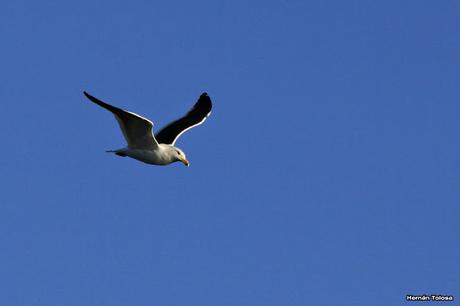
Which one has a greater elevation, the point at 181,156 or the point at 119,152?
the point at 181,156

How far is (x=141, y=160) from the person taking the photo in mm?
25453

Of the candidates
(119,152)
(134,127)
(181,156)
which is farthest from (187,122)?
(134,127)

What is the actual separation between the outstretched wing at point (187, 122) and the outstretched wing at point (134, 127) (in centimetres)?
333

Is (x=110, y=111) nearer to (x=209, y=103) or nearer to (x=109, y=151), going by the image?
(x=109, y=151)

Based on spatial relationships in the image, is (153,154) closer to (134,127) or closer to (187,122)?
(134,127)

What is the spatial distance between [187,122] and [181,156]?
2.66m

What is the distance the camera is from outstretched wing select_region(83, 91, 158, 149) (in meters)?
22.4

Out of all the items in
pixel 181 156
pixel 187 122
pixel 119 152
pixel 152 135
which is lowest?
pixel 119 152

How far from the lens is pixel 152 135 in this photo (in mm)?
24281

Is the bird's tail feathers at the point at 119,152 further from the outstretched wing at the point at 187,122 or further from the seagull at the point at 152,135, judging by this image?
the outstretched wing at the point at 187,122

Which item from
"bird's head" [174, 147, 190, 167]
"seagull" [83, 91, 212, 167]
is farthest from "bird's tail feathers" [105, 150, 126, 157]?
"bird's head" [174, 147, 190, 167]

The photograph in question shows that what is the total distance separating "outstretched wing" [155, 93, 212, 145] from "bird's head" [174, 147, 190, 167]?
111 cm

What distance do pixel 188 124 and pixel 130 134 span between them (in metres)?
5.22

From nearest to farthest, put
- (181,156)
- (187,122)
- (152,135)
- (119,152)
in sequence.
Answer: (152,135) < (119,152) < (181,156) < (187,122)
